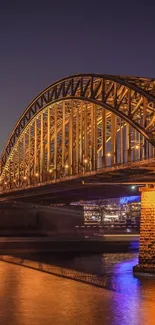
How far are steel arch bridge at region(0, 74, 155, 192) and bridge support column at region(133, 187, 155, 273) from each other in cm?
321

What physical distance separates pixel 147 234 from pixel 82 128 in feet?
79.6

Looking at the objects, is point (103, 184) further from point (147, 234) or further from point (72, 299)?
point (72, 299)

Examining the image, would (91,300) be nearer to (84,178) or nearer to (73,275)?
(73,275)

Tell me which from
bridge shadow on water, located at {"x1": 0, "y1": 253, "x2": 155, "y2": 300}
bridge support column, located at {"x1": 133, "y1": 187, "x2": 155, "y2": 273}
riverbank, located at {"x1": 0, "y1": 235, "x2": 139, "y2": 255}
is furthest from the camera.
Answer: riverbank, located at {"x1": 0, "y1": 235, "x2": 139, "y2": 255}

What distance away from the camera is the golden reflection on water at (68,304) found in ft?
115

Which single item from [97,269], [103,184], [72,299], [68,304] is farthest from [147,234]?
[68,304]

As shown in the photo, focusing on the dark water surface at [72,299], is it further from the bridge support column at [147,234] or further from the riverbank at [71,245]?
the riverbank at [71,245]

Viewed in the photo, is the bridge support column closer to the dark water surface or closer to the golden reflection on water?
the dark water surface

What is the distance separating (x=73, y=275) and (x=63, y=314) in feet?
73.5

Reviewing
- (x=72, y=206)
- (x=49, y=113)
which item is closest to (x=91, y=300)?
(x=49, y=113)

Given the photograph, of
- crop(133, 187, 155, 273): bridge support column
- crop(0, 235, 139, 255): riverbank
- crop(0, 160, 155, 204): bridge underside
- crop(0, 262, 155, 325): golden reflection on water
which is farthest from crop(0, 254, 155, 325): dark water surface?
crop(0, 235, 139, 255): riverbank

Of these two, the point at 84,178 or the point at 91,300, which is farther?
the point at 84,178

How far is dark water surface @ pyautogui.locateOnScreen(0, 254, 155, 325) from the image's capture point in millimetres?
35438

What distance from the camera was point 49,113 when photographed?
91812mm
